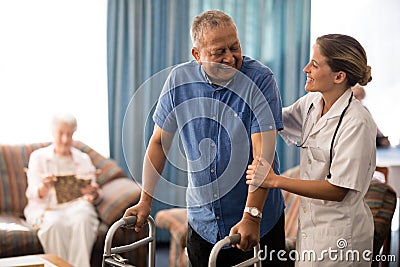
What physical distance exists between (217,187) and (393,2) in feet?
12.5

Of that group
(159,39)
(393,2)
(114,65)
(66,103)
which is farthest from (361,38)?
(66,103)

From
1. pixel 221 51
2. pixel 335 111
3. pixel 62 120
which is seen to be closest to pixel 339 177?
pixel 335 111

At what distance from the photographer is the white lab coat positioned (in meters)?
2.29

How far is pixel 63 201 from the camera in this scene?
4.09 meters

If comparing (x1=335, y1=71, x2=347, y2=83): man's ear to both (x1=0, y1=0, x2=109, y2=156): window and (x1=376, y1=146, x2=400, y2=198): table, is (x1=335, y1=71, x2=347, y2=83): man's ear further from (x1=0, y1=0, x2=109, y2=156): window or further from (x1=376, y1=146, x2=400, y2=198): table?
(x1=0, y1=0, x2=109, y2=156): window

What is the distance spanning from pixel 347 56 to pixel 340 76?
7cm

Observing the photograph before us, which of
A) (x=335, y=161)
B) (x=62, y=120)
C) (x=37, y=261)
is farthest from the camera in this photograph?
(x=62, y=120)

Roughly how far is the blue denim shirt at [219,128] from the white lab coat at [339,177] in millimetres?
180

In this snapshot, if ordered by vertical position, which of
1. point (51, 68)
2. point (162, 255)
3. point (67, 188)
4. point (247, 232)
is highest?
point (51, 68)

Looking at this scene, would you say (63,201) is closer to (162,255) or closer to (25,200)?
(25,200)

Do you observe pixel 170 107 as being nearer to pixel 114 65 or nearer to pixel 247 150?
pixel 247 150

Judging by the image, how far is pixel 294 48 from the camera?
5.26 m

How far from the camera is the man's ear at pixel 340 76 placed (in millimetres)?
2336

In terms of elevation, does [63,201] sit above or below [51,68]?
below
